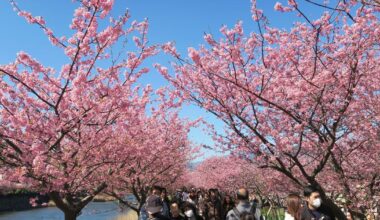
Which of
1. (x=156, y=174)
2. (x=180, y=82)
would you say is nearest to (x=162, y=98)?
(x=156, y=174)

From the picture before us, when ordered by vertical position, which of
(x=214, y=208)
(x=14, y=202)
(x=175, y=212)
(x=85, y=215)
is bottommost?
(x=175, y=212)

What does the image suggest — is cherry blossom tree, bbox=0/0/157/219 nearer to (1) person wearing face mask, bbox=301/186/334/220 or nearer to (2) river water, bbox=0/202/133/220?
(1) person wearing face mask, bbox=301/186/334/220

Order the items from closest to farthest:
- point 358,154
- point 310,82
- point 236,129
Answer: point 310,82 < point 236,129 < point 358,154

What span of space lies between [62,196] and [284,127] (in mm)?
4756

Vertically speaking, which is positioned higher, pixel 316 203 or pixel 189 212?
pixel 189 212

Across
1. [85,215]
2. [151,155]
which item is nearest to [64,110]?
[151,155]

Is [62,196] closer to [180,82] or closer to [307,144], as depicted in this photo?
[180,82]

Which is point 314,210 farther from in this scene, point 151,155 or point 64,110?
point 151,155

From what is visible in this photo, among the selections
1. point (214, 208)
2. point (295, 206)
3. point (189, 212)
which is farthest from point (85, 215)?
point (295, 206)

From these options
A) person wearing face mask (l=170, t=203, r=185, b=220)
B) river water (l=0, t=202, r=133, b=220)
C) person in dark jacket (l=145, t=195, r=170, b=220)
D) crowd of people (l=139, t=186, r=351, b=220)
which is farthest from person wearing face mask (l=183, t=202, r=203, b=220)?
river water (l=0, t=202, r=133, b=220)

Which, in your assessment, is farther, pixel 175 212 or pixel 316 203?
pixel 175 212

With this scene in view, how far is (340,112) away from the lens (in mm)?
6574

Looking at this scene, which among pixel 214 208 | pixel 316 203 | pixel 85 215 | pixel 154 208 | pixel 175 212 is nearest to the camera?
pixel 316 203

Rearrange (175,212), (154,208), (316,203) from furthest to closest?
(175,212), (154,208), (316,203)
